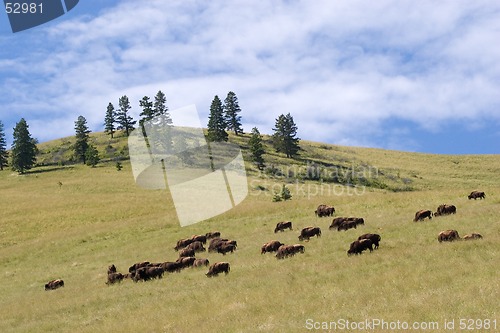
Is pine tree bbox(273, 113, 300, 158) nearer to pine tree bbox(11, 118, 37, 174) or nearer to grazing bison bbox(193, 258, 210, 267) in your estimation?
pine tree bbox(11, 118, 37, 174)

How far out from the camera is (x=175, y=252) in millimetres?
30375

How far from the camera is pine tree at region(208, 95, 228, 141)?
110m

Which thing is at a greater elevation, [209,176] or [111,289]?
[209,176]

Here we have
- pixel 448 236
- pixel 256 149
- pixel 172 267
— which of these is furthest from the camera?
pixel 256 149

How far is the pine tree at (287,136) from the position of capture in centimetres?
11581

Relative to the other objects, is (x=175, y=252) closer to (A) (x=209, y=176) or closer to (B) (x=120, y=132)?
(A) (x=209, y=176)

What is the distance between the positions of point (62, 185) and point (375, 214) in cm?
6400

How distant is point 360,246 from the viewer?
2025 cm

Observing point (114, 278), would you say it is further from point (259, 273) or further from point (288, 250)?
point (288, 250)

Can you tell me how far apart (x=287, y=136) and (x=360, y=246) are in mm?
96514

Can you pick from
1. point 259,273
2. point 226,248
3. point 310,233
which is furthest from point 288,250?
point 226,248

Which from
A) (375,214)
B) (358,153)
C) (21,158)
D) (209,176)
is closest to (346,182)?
(209,176)

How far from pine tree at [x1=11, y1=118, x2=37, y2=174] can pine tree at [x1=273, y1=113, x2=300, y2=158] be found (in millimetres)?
57927

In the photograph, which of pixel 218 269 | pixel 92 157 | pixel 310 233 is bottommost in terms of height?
pixel 218 269
